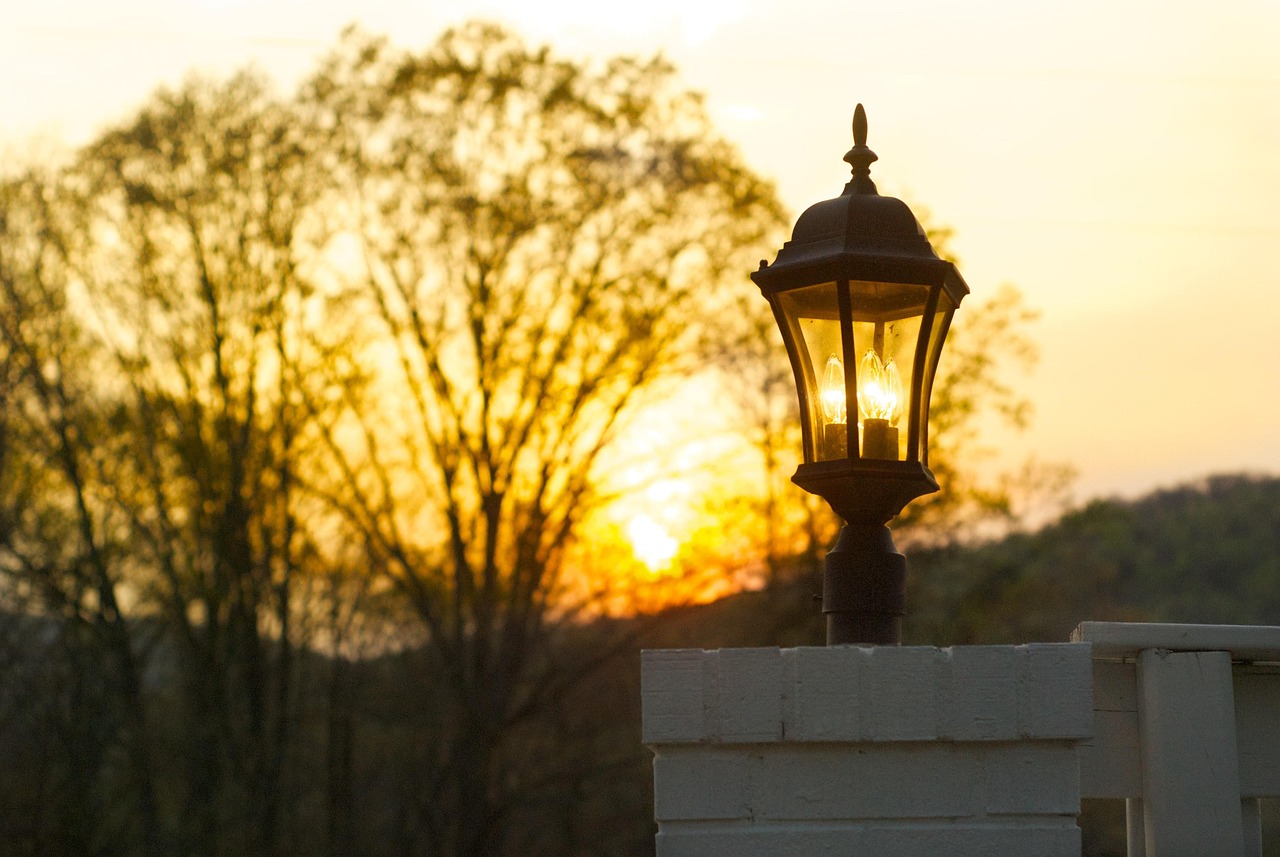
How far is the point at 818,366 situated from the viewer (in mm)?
3916

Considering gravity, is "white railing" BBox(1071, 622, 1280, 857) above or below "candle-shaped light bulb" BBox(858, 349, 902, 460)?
below

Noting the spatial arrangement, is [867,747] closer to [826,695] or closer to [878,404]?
[826,695]

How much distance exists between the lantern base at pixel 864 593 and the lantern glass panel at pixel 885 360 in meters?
0.28

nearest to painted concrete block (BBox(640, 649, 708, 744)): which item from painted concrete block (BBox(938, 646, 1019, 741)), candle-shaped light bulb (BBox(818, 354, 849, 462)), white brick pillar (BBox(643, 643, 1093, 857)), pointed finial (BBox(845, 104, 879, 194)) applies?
white brick pillar (BBox(643, 643, 1093, 857))

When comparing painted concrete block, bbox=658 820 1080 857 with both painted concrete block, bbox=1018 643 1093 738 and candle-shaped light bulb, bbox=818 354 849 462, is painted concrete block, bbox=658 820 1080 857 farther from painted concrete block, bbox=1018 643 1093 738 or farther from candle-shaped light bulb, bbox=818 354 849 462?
candle-shaped light bulb, bbox=818 354 849 462

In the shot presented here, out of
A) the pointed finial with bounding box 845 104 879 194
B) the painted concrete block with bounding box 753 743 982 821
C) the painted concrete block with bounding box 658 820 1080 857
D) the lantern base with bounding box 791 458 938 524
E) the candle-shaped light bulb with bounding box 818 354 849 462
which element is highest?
the pointed finial with bounding box 845 104 879 194

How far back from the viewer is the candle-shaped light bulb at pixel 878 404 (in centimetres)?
378

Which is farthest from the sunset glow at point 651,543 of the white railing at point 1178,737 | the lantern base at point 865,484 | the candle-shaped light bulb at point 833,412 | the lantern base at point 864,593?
the white railing at point 1178,737

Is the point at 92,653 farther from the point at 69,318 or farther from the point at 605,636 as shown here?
the point at 605,636

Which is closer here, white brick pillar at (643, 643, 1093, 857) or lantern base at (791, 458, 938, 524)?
white brick pillar at (643, 643, 1093, 857)

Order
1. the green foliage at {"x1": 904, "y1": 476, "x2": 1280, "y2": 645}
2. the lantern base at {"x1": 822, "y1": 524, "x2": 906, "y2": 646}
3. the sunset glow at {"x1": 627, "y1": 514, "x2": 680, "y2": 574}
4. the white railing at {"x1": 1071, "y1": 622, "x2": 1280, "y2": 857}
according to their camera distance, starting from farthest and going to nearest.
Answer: the green foliage at {"x1": 904, "y1": 476, "x2": 1280, "y2": 645} < the sunset glow at {"x1": 627, "y1": 514, "x2": 680, "y2": 574} < the lantern base at {"x1": 822, "y1": 524, "x2": 906, "y2": 646} < the white railing at {"x1": 1071, "y1": 622, "x2": 1280, "y2": 857}

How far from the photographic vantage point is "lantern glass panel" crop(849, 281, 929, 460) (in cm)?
378

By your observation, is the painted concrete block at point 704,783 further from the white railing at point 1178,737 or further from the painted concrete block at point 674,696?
the white railing at point 1178,737

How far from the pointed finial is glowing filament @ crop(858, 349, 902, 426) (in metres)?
0.42
